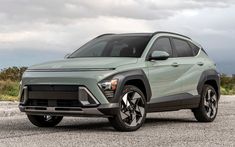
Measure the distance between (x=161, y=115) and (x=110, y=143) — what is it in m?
5.96

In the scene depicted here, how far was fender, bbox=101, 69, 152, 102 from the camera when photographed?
9.43m

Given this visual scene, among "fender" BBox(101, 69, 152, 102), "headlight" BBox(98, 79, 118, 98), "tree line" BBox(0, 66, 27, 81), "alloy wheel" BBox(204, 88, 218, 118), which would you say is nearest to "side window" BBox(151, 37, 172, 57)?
"fender" BBox(101, 69, 152, 102)

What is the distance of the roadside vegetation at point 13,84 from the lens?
1029 inches

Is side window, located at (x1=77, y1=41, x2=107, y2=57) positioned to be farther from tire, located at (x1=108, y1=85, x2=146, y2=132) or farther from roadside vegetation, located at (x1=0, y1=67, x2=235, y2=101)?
roadside vegetation, located at (x1=0, y1=67, x2=235, y2=101)

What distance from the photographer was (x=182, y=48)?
1189 centimetres

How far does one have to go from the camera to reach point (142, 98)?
9938mm

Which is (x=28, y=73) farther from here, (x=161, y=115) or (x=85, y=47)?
(x=161, y=115)

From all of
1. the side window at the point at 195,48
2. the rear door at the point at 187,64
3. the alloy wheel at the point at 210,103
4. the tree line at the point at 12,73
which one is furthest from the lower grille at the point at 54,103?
the tree line at the point at 12,73

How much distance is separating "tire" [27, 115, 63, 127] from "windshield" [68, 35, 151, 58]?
50.0 inches

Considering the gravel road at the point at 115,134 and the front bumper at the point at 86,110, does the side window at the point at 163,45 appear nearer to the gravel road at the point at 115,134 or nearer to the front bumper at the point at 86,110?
the gravel road at the point at 115,134

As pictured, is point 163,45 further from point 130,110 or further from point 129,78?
point 130,110

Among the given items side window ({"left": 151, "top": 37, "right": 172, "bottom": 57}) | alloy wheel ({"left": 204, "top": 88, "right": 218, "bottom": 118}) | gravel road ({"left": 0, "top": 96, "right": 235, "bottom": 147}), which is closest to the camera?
gravel road ({"left": 0, "top": 96, "right": 235, "bottom": 147})

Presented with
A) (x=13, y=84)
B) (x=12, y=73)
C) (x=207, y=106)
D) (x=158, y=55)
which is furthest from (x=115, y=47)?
(x=12, y=73)

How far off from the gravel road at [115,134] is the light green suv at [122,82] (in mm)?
318
